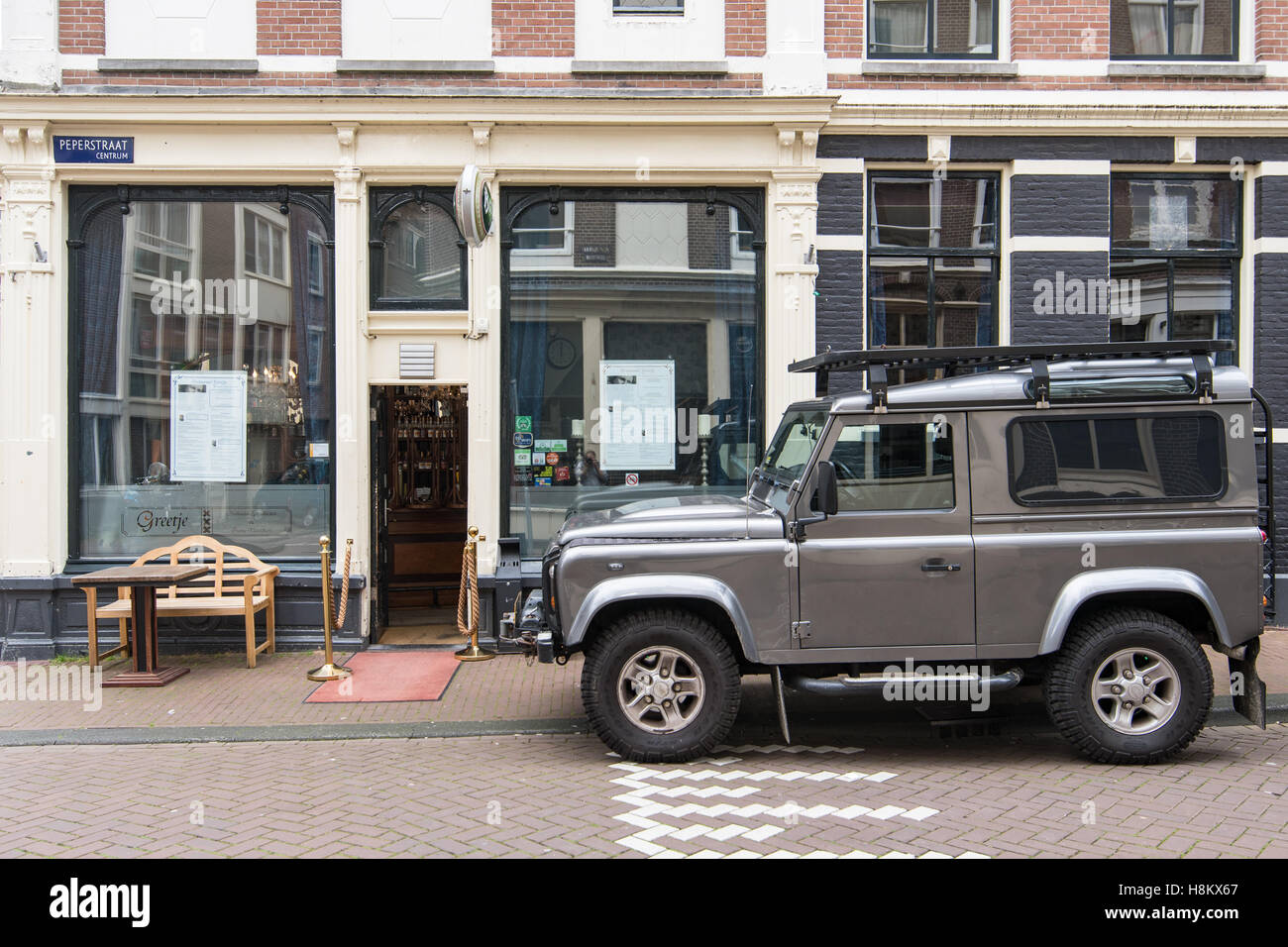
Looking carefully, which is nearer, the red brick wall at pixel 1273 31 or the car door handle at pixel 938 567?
the car door handle at pixel 938 567

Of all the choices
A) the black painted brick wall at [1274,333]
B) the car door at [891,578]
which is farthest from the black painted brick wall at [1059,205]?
the car door at [891,578]

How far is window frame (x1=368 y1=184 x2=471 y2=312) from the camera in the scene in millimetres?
9438

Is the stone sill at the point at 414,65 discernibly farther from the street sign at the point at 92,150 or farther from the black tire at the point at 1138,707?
the black tire at the point at 1138,707

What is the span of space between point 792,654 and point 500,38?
6.67 meters

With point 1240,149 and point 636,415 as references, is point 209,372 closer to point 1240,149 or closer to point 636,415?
point 636,415

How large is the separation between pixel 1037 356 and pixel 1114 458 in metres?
0.76

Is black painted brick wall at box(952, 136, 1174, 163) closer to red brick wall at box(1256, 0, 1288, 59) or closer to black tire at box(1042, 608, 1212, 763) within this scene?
red brick wall at box(1256, 0, 1288, 59)

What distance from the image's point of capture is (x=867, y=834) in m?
4.69

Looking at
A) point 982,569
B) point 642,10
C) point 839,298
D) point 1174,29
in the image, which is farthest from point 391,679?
point 1174,29

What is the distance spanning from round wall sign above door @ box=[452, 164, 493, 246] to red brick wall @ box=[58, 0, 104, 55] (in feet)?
12.1

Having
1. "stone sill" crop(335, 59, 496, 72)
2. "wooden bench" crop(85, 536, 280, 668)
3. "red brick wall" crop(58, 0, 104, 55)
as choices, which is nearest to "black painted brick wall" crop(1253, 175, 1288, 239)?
"stone sill" crop(335, 59, 496, 72)

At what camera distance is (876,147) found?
380 inches

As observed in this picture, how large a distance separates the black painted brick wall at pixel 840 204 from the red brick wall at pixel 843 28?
1.19 meters

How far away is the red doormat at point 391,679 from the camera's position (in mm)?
7621
